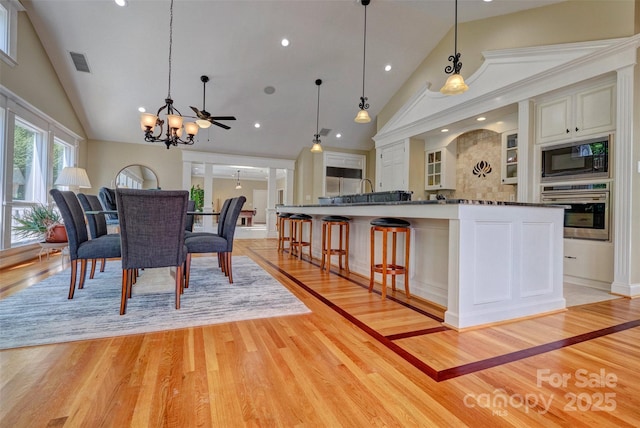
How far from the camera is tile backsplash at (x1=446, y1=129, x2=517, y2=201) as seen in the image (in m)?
4.88

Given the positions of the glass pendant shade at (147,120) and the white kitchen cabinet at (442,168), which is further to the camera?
the white kitchen cabinet at (442,168)

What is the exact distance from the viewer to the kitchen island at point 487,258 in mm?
2105

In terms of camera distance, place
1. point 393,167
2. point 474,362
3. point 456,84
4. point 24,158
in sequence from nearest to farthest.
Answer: point 474,362 → point 456,84 → point 24,158 → point 393,167

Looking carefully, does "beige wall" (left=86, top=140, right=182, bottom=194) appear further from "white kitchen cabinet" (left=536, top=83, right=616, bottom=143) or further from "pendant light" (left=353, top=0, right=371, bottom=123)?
"white kitchen cabinet" (left=536, top=83, right=616, bottom=143)

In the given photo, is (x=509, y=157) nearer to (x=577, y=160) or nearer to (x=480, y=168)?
(x=480, y=168)

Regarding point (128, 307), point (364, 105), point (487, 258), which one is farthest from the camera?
point (364, 105)

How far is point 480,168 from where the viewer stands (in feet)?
17.0

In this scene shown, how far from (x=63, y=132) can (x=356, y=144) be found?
6.71 metres

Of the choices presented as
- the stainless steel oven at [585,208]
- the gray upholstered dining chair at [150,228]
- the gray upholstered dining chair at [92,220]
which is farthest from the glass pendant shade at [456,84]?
the gray upholstered dining chair at [92,220]

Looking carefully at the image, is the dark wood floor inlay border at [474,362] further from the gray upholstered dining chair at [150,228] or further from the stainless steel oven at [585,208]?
the gray upholstered dining chair at [150,228]

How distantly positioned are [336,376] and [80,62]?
661cm

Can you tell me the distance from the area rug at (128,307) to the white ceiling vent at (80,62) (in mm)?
3850

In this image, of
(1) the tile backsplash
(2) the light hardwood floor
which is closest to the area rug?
(2) the light hardwood floor

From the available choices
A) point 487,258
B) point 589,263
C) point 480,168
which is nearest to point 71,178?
point 487,258
